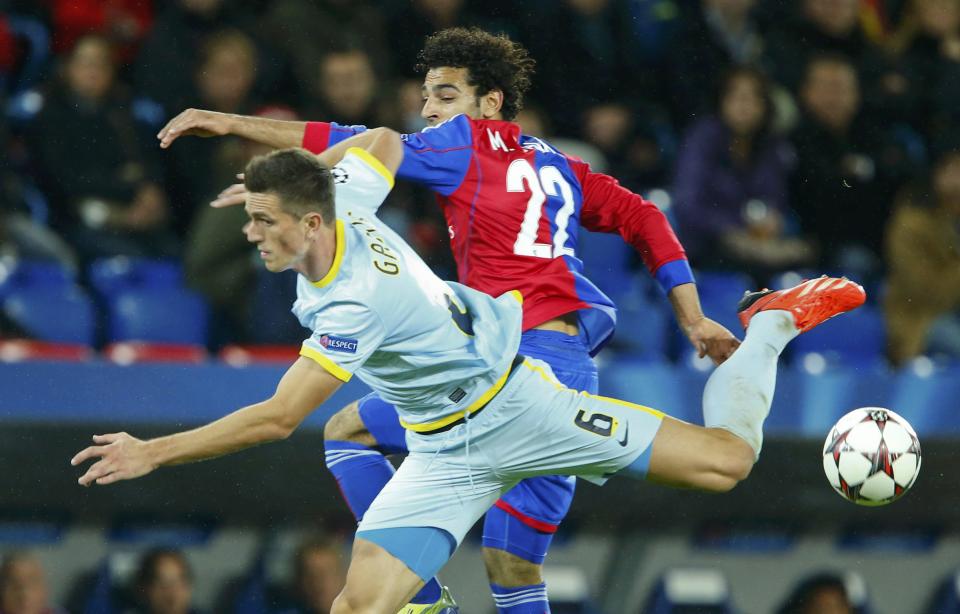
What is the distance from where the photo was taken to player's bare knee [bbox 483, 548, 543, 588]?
6.29 m

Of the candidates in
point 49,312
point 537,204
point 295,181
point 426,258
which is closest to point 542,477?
point 537,204

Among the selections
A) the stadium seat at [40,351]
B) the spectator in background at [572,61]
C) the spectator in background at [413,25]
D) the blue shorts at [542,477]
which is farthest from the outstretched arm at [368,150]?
the spectator in background at [572,61]

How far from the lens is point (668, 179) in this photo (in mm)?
10148

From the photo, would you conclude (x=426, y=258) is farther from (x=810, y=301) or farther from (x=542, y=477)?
(x=810, y=301)

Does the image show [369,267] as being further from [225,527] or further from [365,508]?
[225,527]

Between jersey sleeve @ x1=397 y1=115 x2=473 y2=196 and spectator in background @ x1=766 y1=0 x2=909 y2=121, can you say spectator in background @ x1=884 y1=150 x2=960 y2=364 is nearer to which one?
spectator in background @ x1=766 y1=0 x2=909 y2=121

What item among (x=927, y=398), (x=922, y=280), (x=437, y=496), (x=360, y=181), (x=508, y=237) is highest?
(x=922, y=280)

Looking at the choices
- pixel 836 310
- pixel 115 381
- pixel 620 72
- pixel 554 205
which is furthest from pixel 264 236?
pixel 620 72

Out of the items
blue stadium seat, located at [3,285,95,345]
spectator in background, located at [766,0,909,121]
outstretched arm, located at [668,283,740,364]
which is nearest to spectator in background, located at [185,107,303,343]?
blue stadium seat, located at [3,285,95,345]

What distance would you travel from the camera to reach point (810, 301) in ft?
20.9

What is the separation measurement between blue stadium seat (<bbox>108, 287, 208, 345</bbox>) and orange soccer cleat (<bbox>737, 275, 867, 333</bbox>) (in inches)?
133

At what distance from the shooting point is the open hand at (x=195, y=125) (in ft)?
18.8

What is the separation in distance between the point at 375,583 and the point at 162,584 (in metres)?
3.36

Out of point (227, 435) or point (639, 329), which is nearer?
point (227, 435)
